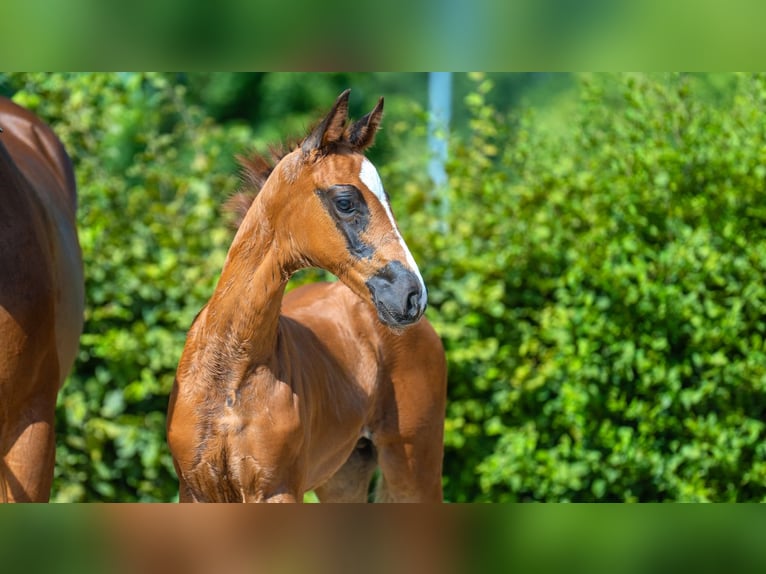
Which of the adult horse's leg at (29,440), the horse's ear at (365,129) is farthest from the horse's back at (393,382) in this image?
the adult horse's leg at (29,440)

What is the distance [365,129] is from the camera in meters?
2.62

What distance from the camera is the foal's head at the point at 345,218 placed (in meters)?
2.46

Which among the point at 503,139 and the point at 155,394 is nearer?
the point at 155,394

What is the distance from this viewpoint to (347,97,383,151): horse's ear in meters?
2.62

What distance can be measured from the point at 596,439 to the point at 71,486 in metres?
2.72

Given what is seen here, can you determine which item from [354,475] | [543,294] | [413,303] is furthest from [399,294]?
[543,294]

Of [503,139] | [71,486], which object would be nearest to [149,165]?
[71,486]

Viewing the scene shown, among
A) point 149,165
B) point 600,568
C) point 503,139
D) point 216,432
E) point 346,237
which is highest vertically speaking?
point 503,139

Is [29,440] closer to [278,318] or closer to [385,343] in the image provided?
[278,318]

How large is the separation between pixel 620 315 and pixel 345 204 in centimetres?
267

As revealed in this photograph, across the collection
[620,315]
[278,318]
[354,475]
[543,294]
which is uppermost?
[543,294]

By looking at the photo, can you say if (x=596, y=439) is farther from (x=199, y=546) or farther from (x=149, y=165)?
(x=199, y=546)

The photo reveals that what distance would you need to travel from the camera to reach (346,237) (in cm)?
252

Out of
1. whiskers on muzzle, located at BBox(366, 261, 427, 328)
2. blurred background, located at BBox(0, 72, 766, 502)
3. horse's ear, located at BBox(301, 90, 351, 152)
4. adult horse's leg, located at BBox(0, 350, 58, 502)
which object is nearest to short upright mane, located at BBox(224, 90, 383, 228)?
horse's ear, located at BBox(301, 90, 351, 152)
